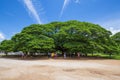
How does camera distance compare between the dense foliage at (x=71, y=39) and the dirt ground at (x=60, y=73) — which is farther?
the dense foliage at (x=71, y=39)

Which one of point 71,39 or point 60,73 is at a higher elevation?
point 71,39

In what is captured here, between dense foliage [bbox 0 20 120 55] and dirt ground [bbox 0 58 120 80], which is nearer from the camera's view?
dirt ground [bbox 0 58 120 80]

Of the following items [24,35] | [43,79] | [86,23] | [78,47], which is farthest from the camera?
[86,23]

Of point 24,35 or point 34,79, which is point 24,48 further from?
point 34,79

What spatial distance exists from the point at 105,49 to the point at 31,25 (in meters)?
14.9

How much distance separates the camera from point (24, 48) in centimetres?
3002

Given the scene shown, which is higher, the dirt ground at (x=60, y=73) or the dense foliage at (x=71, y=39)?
the dense foliage at (x=71, y=39)

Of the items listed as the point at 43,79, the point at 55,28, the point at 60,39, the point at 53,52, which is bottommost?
the point at 43,79

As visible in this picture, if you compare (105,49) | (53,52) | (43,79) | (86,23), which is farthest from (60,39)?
(43,79)

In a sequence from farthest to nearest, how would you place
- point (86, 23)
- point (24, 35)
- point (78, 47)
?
point (86, 23) → point (24, 35) → point (78, 47)

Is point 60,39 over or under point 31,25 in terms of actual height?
under

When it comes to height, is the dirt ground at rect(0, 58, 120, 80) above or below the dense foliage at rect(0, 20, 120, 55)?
below

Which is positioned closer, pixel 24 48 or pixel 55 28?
pixel 24 48

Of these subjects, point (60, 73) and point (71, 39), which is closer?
point (60, 73)
